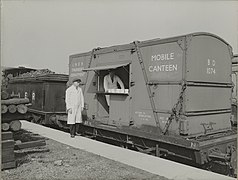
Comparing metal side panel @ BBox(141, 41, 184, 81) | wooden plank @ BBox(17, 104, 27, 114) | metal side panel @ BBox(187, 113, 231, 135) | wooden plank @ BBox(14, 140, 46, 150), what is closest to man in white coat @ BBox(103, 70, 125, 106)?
metal side panel @ BBox(141, 41, 184, 81)

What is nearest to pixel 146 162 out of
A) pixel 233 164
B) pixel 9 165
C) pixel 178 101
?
pixel 178 101

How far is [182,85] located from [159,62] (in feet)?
3.09

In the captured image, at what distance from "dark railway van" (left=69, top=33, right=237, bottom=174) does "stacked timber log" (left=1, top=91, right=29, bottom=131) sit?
9.42ft

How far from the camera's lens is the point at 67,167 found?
189 inches

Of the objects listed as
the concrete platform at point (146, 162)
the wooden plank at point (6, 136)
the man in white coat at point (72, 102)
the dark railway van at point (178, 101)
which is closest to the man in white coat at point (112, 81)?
the dark railway van at point (178, 101)

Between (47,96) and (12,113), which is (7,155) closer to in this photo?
(12,113)

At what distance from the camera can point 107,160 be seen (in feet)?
17.5

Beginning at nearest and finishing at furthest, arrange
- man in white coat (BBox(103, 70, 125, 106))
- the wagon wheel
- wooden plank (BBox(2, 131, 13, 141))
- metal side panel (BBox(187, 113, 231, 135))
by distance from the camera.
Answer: wooden plank (BBox(2, 131, 13, 141)) < the wagon wheel < metal side panel (BBox(187, 113, 231, 135)) < man in white coat (BBox(103, 70, 125, 106))

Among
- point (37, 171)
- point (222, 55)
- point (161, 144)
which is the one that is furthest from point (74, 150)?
point (222, 55)

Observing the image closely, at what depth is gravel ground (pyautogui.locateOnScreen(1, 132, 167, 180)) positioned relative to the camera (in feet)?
14.2

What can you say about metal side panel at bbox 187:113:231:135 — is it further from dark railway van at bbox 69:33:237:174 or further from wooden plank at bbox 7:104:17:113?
wooden plank at bbox 7:104:17:113

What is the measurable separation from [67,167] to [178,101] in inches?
112

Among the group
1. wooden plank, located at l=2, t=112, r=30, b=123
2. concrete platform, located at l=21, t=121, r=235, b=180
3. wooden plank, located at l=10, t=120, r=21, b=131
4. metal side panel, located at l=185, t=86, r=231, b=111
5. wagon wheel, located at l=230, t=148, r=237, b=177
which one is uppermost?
metal side panel, located at l=185, t=86, r=231, b=111

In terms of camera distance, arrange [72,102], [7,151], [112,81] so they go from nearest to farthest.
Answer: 1. [7,151]
2. [72,102]
3. [112,81]
